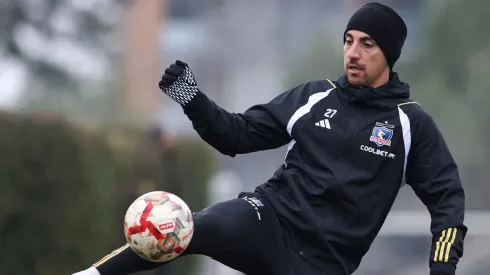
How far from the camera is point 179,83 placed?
20.2 ft

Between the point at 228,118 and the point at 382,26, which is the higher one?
the point at 382,26

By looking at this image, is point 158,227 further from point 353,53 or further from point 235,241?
point 353,53

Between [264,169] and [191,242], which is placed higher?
[191,242]

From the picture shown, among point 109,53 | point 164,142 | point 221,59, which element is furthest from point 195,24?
point 164,142

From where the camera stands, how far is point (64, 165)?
36.1 feet

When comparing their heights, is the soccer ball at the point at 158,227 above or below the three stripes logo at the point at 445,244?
above

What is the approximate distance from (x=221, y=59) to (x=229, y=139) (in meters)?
32.8

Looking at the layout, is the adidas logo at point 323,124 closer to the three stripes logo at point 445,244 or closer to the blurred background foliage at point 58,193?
the three stripes logo at point 445,244

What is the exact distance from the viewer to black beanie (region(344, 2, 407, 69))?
6.61 m

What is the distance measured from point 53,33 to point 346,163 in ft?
62.6

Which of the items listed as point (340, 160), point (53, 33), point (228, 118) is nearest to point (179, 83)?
point (228, 118)

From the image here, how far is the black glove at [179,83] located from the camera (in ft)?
20.2

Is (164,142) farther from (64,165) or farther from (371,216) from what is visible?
(371,216)

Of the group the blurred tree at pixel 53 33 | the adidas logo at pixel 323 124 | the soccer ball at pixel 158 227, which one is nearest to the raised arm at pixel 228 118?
the adidas logo at pixel 323 124
